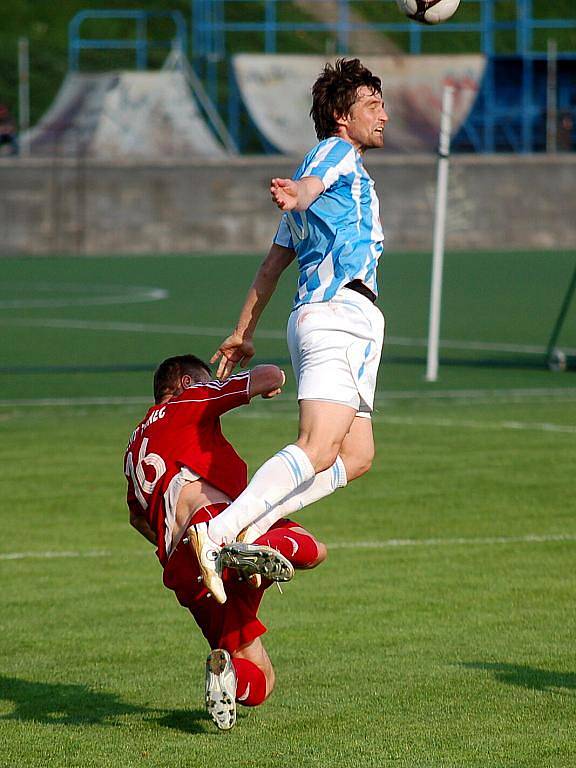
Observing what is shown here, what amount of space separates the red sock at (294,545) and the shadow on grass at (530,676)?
1333 mm

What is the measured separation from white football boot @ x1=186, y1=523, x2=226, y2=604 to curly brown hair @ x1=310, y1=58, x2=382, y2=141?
6.35ft

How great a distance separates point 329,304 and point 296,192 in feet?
1.95

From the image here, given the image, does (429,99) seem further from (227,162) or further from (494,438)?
(494,438)

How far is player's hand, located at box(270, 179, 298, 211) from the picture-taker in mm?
6078

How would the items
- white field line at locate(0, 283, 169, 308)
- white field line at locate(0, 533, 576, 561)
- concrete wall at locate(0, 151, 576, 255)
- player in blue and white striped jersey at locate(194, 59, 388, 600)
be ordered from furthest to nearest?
concrete wall at locate(0, 151, 576, 255) < white field line at locate(0, 283, 169, 308) < white field line at locate(0, 533, 576, 561) < player in blue and white striped jersey at locate(194, 59, 388, 600)

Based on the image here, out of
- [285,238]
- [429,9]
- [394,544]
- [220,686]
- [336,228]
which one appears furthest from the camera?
[394,544]

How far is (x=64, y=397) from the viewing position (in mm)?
17656

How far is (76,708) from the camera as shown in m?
6.70

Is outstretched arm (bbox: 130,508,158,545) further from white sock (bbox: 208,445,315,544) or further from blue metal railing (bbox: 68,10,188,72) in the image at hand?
blue metal railing (bbox: 68,10,188,72)

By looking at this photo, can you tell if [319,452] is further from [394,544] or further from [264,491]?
[394,544]

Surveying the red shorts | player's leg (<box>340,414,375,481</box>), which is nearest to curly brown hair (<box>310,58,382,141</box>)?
player's leg (<box>340,414,375,481</box>)

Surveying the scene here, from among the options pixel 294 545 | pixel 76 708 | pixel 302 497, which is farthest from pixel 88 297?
pixel 294 545

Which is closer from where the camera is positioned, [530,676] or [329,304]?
[329,304]

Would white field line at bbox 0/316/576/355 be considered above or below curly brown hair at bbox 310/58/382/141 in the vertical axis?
below
